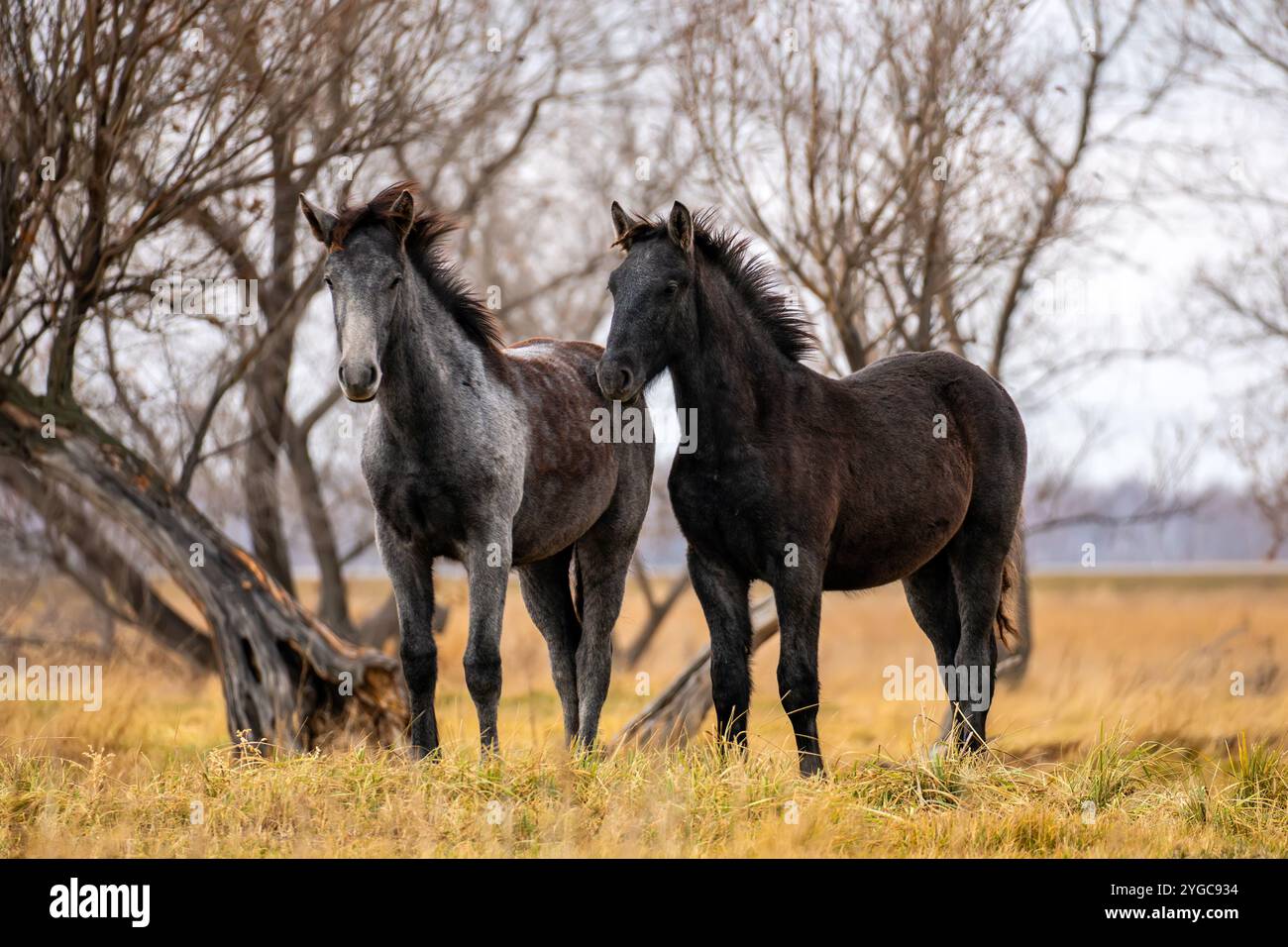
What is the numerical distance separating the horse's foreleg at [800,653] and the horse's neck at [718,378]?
748mm

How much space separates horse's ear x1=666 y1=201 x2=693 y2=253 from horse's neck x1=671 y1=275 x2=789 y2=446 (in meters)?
0.31

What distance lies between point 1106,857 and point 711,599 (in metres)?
2.13

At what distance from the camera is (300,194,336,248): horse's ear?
247 inches

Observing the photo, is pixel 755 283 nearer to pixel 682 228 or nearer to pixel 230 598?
pixel 682 228

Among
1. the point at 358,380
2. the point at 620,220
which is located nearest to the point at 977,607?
the point at 620,220

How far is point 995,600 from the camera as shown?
24.1ft

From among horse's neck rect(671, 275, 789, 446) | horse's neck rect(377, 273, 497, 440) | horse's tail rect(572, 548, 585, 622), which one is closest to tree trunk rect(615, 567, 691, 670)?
horse's tail rect(572, 548, 585, 622)

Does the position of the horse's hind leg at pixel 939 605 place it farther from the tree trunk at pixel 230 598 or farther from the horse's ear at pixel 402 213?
the tree trunk at pixel 230 598

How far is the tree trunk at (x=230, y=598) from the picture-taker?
9273mm

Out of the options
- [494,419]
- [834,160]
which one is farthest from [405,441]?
[834,160]

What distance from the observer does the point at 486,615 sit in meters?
6.55

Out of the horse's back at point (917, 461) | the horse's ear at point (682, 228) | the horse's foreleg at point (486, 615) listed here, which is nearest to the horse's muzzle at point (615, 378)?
the horse's ear at point (682, 228)

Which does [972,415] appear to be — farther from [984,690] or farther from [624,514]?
[624,514]

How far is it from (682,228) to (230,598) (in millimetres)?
4832
